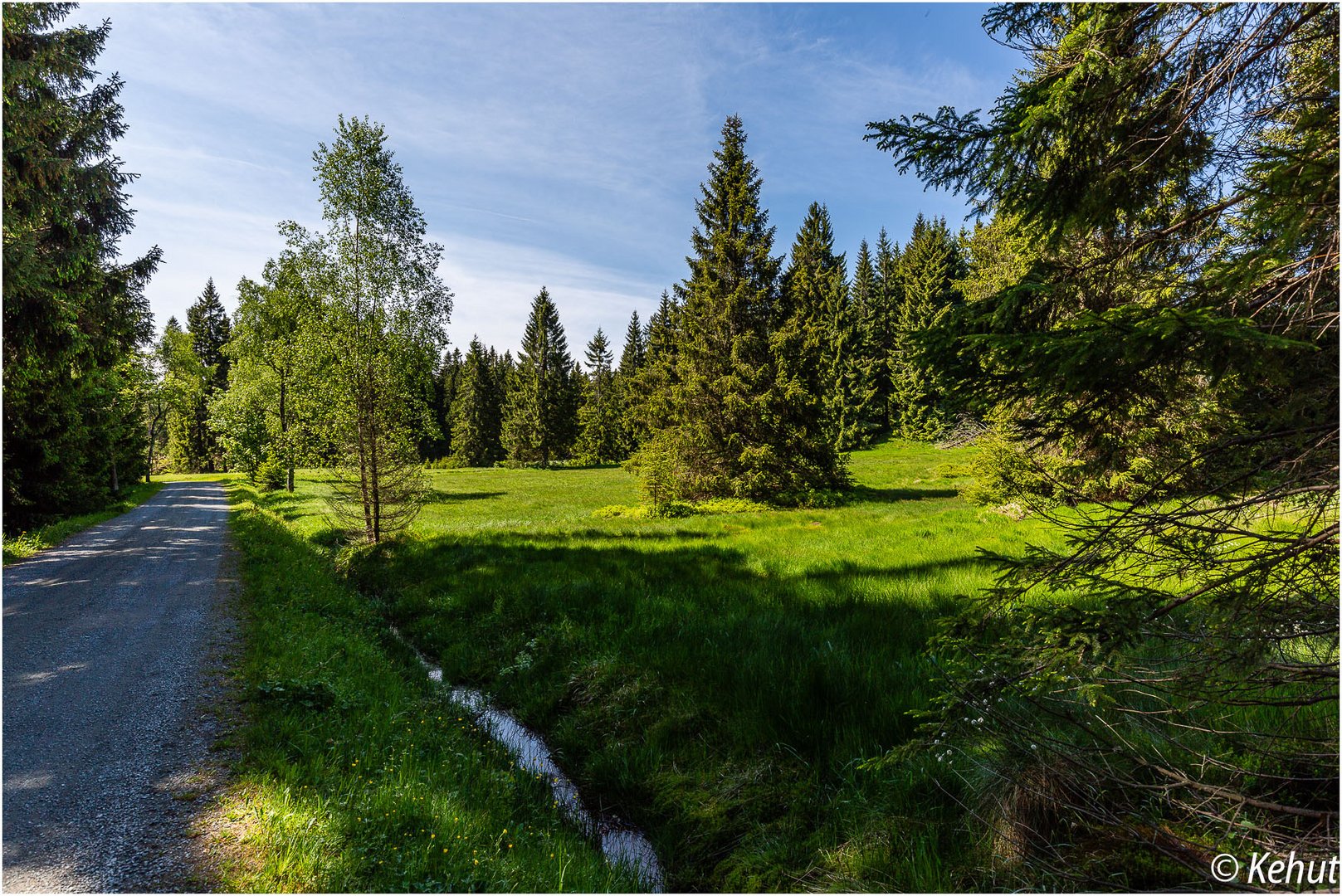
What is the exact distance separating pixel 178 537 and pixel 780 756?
20009 mm

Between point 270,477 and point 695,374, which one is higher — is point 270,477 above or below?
below

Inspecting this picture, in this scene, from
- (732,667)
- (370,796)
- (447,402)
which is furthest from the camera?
(447,402)

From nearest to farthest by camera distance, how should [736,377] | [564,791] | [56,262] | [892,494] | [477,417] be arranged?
[564,791] → [56,262] → [736,377] → [892,494] → [477,417]

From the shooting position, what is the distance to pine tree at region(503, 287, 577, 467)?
196ft

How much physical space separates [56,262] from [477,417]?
60040 millimetres

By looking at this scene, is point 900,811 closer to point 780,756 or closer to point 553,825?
point 780,756

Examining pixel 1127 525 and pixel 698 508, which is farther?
pixel 698 508

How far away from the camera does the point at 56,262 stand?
10047 mm

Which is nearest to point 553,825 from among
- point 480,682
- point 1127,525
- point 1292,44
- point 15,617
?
point 480,682

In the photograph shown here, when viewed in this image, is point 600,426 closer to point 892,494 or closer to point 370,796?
point 892,494

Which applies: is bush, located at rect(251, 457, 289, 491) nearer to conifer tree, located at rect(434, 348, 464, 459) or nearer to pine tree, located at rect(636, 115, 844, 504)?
pine tree, located at rect(636, 115, 844, 504)

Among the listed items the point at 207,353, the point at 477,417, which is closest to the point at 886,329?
the point at 477,417

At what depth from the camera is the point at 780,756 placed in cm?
507

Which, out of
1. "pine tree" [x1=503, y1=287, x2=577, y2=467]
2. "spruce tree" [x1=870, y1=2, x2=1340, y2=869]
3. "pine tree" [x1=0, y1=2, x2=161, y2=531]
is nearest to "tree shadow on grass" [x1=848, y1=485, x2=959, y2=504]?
"spruce tree" [x1=870, y1=2, x2=1340, y2=869]
